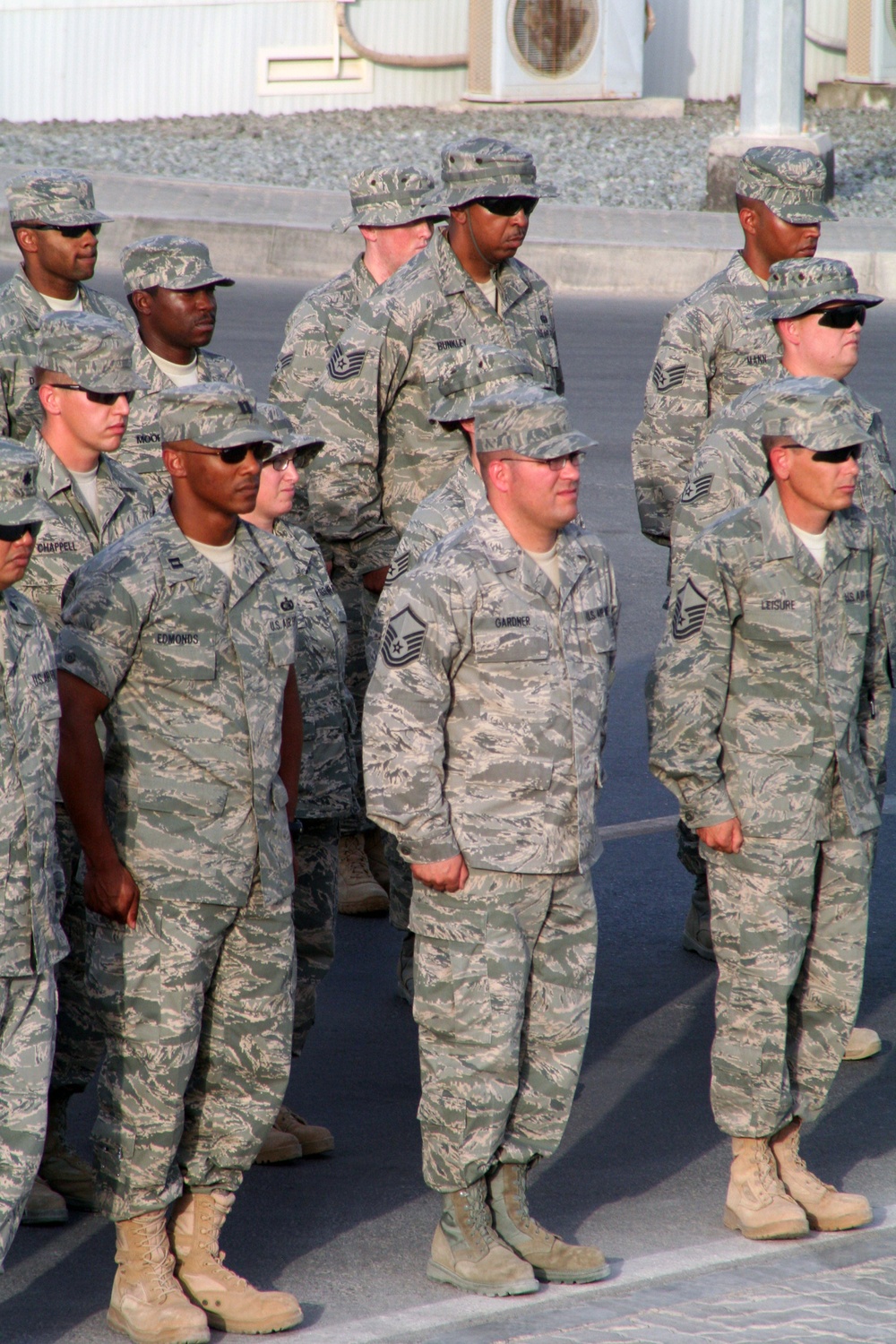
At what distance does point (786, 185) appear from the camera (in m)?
7.00

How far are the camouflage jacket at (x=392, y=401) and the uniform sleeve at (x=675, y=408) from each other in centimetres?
57

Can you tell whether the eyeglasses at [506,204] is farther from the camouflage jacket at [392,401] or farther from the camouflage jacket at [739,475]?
the camouflage jacket at [739,475]

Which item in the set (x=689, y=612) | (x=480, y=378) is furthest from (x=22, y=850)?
(x=480, y=378)

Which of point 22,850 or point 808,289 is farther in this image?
point 808,289

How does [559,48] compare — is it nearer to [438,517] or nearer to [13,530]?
[438,517]

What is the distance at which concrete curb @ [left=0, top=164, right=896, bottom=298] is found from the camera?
18.0 m

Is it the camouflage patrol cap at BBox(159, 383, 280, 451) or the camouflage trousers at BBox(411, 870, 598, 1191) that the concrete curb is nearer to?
the camouflage patrol cap at BBox(159, 383, 280, 451)

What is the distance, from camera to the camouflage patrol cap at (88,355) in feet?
18.1

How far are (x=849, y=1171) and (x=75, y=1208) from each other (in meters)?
2.09

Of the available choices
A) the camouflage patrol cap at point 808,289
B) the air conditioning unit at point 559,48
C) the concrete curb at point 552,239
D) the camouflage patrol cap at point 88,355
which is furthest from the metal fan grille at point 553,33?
the camouflage patrol cap at point 88,355

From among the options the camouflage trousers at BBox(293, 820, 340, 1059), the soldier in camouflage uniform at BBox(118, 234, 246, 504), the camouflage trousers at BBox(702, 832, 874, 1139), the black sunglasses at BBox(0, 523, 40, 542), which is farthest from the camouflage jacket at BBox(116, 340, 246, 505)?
the camouflage trousers at BBox(702, 832, 874, 1139)

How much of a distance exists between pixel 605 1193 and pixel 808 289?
2.81 m

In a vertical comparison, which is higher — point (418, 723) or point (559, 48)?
point (559, 48)

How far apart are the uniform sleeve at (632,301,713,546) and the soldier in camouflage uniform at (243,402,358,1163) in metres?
1.91
